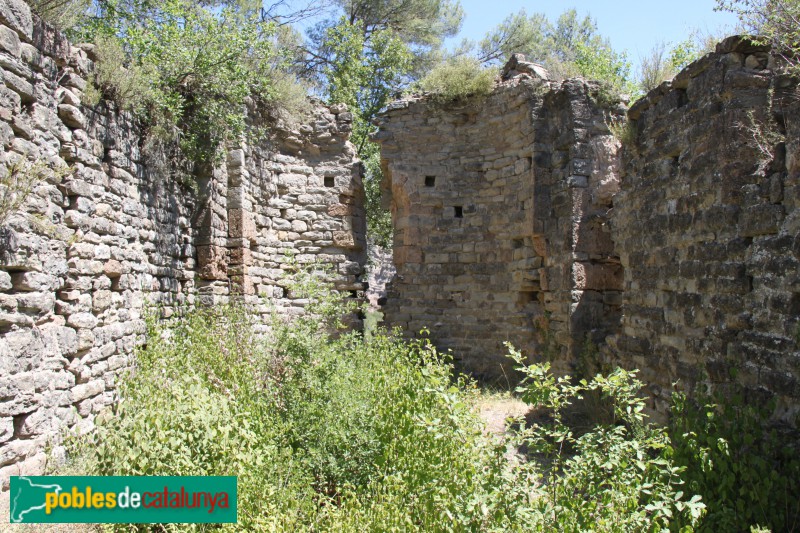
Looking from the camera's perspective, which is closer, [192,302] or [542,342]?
[192,302]

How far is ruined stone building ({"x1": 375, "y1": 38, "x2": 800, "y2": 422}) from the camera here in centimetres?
397

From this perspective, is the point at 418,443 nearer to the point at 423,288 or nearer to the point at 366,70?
the point at 423,288

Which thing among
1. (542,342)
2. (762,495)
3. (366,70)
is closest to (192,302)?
(542,342)

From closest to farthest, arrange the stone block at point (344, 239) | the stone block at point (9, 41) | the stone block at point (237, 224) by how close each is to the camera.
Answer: the stone block at point (9, 41) < the stone block at point (237, 224) < the stone block at point (344, 239)

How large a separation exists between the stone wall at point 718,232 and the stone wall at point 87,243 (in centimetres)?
466

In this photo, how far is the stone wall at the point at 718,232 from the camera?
3.72 meters

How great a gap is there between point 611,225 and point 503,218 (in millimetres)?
2531

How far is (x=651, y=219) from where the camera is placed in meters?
5.45

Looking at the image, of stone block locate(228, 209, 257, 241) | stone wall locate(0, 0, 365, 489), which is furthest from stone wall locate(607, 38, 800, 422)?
stone block locate(228, 209, 257, 241)

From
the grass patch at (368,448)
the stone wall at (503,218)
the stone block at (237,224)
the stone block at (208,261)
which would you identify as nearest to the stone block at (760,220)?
the grass patch at (368,448)

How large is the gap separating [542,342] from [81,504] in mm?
6079

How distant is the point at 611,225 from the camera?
22.5 feet

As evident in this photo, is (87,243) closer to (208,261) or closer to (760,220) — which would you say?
(208,261)

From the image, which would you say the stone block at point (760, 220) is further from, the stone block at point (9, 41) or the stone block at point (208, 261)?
the stone block at point (208, 261)
